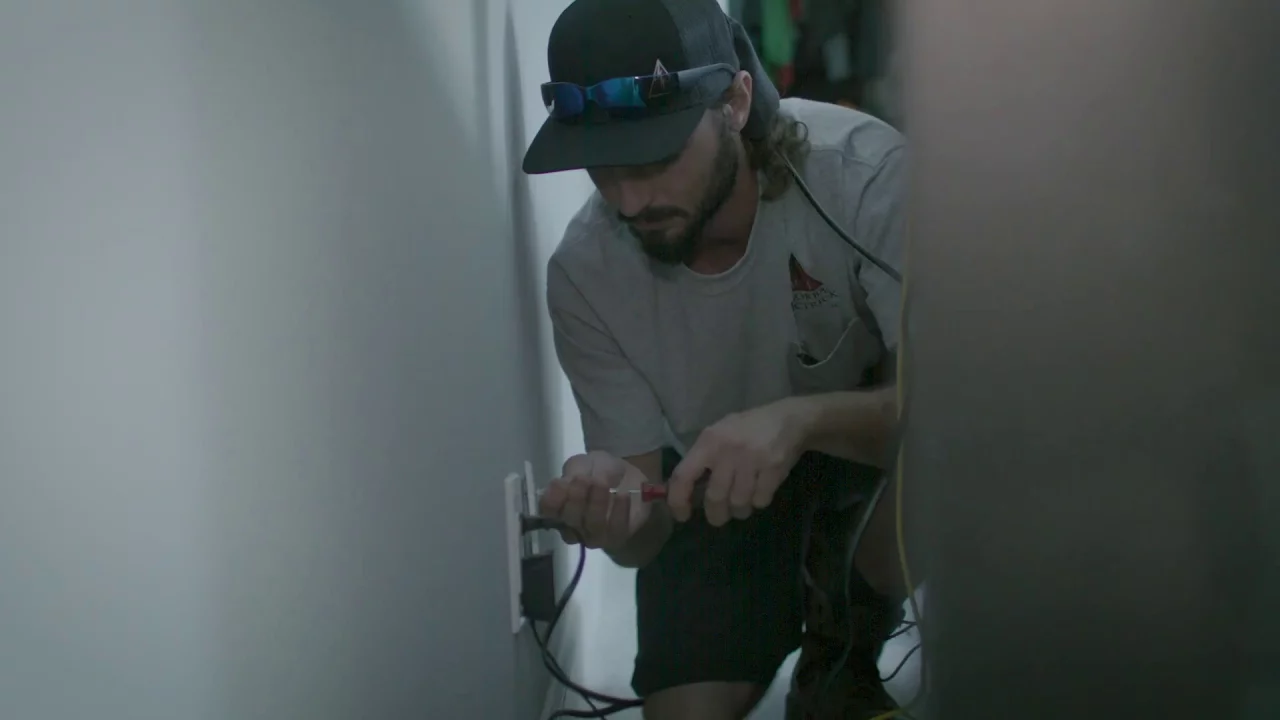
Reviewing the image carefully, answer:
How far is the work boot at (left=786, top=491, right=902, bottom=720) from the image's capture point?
1.06 m

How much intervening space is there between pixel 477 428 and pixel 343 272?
307 mm

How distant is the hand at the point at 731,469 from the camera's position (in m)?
0.87

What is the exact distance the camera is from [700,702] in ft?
3.46

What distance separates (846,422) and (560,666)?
0.49 meters

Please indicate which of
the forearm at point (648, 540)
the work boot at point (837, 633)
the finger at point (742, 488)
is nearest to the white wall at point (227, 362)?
the finger at point (742, 488)

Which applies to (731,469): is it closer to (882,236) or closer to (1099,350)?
(882,236)

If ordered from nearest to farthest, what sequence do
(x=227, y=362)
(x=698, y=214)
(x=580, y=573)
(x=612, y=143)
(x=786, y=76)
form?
(x=227, y=362) < (x=612, y=143) < (x=698, y=214) < (x=580, y=573) < (x=786, y=76)

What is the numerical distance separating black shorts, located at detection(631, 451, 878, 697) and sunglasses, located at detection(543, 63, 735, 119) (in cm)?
48

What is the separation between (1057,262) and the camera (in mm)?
388

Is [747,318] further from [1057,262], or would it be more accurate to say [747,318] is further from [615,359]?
[1057,262]

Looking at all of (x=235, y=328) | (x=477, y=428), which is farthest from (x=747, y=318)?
(x=235, y=328)

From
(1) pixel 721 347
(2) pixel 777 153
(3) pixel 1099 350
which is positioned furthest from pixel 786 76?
(3) pixel 1099 350

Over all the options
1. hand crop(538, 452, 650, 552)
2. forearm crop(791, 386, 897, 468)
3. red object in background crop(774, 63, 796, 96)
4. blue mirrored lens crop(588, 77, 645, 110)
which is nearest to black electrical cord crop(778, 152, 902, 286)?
forearm crop(791, 386, 897, 468)

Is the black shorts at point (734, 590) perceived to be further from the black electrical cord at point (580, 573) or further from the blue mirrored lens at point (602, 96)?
the blue mirrored lens at point (602, 96)
